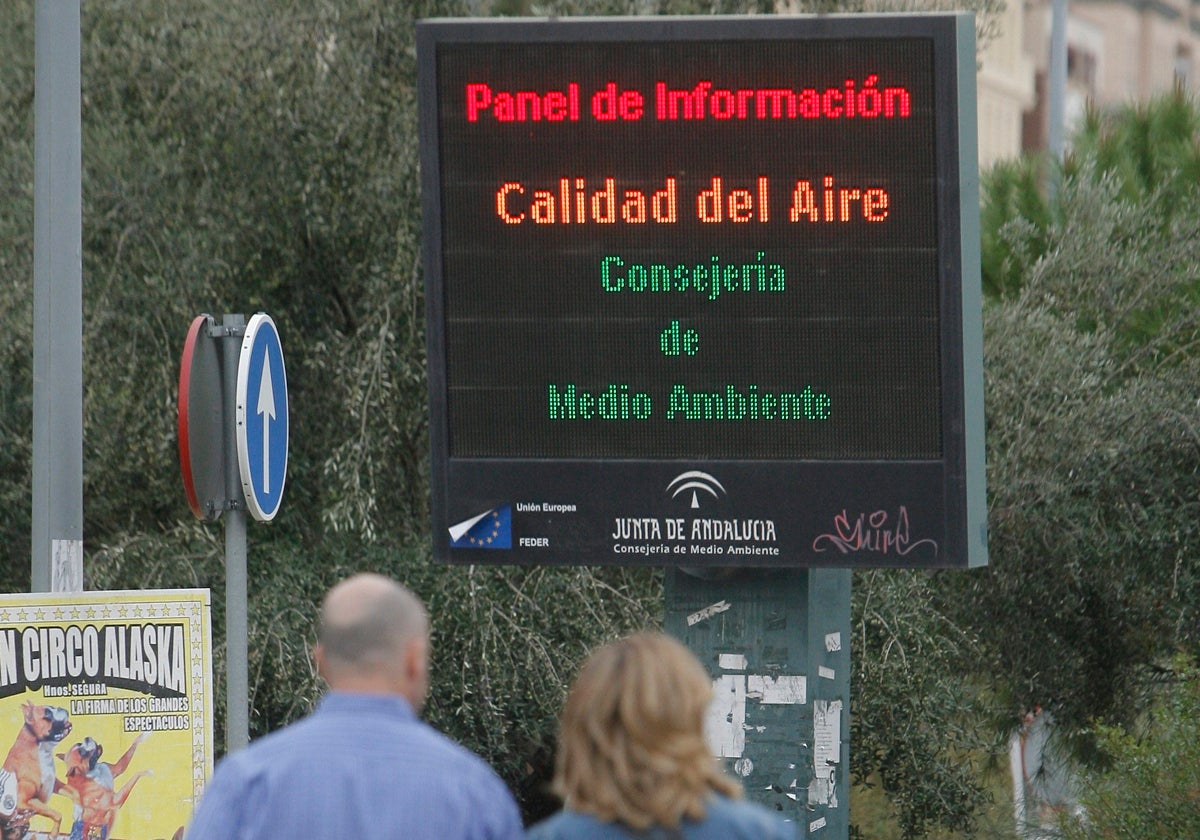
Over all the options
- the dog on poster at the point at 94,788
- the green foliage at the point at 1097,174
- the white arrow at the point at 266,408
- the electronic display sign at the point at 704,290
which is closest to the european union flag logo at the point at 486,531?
the electronic display sign at the point at 704,290

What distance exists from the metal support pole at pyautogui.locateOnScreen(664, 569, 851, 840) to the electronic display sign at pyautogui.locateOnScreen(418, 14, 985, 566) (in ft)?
1.89

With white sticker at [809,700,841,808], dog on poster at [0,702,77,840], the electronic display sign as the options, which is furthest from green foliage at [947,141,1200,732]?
dog on poster at [0,702,77,840]

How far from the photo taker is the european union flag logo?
660 centimetres

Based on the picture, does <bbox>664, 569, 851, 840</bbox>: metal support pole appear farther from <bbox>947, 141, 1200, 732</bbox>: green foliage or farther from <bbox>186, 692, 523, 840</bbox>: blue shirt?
<bbox>186, 692, 523, 840</bbox>: blue shirt

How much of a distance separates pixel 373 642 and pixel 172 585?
6.48 m

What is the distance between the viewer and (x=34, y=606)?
19.4 feet

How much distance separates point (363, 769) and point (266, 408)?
2.73m

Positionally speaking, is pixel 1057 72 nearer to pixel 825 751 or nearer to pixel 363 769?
pixel 825 751

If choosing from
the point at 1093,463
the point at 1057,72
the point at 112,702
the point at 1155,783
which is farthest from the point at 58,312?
the point at 1057,72

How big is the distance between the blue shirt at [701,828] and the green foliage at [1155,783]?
539cm

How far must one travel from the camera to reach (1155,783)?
26.8ft

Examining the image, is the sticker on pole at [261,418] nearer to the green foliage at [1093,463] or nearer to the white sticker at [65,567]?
the white sticker at [65,567]

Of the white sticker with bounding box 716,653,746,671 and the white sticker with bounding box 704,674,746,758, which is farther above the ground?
the white sticker with bounding box 716,653,746,671

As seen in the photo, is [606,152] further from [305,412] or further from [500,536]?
[305,412]
